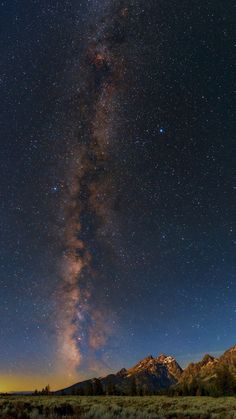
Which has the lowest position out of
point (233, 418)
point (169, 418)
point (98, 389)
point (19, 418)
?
point (98, 389)

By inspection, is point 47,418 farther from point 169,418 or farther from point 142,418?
point 169,418

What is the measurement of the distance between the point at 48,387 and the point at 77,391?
1195 cm

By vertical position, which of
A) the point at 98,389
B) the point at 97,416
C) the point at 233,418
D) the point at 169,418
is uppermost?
the point at 97,416

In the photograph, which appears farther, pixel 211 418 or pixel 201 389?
pixel 201 389

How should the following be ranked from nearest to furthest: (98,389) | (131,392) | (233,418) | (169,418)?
(169,418) < (233,418) < (131,392) < (98,389)

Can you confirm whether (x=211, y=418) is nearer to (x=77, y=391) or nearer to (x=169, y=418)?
(x=169, y=418)

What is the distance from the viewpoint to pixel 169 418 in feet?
59.5

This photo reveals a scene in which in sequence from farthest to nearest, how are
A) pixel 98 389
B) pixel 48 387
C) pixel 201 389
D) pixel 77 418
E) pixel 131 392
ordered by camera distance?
pixel 48 387, pixel 98 389, pixel 131 392, pixel 201 389, pixel 77 418

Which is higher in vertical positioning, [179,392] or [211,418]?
[211,418]

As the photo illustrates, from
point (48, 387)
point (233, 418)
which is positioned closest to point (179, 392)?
point (48, 387)

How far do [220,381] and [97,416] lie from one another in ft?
247

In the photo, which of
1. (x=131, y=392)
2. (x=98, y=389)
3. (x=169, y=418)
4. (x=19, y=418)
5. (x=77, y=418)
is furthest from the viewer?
(x=98, y=389)

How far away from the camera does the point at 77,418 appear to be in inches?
569

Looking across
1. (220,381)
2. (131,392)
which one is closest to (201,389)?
(220,381)
